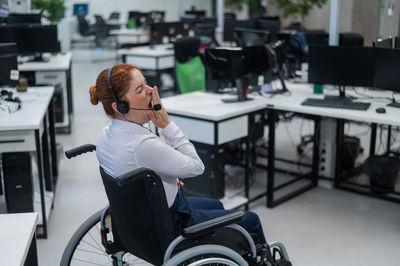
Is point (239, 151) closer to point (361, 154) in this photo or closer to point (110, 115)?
point (361, 154)

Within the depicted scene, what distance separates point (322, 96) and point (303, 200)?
0.85m

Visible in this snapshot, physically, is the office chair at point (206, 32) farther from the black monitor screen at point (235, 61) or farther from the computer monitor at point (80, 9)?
the computer monitor at point (80, 9)

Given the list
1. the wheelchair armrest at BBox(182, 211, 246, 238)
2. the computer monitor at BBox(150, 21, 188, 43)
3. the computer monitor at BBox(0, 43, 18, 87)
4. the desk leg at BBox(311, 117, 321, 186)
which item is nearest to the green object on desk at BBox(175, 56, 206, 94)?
the desk leg at BBox(311, 117, 321, 186)

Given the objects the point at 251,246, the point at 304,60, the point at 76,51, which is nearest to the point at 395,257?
the point at 251,246

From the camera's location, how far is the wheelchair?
183 cm

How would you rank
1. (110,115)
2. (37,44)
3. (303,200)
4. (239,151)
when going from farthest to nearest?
(37,44) → (239,151) → (303,200) → (110,115)

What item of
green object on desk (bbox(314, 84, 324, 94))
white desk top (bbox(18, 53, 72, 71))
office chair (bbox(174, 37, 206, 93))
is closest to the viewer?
green object on desk (bbox(314, 84, 324, 94))

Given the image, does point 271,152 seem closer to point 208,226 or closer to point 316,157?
point 316,157

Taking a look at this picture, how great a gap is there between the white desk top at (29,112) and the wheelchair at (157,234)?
109cm

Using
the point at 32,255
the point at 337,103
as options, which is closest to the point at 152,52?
the point at 337,103

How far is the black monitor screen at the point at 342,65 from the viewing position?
146 inches

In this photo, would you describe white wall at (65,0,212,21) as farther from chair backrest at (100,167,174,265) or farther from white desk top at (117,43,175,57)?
chair backrest at (100,167,174,265)

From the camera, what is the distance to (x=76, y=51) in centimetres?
1377

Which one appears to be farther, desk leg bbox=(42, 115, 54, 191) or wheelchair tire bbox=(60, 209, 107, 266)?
desk leg bbox=(42, 115, 54, 191)
